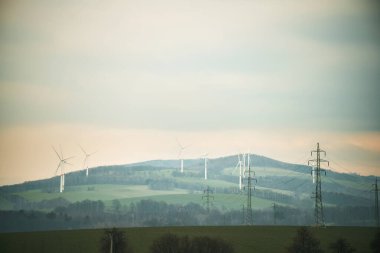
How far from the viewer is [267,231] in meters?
89.8

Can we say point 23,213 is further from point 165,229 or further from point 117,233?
point 117,233

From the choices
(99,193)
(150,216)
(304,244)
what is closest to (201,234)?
(304,244)

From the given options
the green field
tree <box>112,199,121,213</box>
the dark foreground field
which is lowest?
the dark foreground field

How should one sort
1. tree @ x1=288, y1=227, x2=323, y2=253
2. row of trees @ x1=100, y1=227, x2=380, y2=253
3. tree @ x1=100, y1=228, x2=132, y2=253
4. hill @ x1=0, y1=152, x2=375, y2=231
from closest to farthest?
1. tree @ x1=288, y1=227, x2=323, y2=253
2. row of trees @ x1=100, y1=227, x2=380, y2=253
3. tree @ x1=100, y1=228, x2=132, y2=253
4. hill @ x1=0, y1=152, x2=375, y2=231

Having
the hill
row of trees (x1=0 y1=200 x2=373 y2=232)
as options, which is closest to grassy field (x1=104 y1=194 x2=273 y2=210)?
the hill

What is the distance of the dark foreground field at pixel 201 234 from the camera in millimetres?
78562

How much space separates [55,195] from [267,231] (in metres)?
82.3

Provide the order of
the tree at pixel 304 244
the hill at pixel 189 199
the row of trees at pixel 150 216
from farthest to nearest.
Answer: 1. the hill at pixel 189 199
2. the row of trees at pixel 150 216
3. the tree at pixel 304 244

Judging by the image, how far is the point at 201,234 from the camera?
280 feet

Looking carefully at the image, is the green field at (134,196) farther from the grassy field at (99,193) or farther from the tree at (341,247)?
the tree at (341,247)

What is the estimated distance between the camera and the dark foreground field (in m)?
78.6

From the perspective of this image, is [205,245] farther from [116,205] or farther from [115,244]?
[116,205]

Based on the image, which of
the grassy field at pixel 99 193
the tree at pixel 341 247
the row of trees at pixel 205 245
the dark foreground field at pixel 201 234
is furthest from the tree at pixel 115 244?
the grassy field at pixel 99 193

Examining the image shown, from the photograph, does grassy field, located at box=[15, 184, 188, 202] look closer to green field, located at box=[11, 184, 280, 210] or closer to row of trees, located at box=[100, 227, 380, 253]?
green field, located at box=[11, 184, 280, 210]
